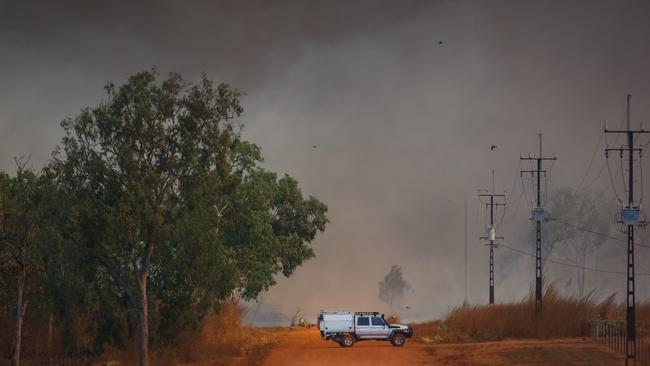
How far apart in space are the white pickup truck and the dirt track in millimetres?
760

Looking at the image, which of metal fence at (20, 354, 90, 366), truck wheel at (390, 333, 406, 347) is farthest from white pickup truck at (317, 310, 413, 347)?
metal fence at (20, 354, 90, 366)

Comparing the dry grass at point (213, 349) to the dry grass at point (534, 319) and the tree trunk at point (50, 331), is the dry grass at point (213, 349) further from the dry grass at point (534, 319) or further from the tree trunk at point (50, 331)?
the dry grass at point (534, 319)

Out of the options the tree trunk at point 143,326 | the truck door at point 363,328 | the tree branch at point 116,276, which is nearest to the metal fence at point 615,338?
the truck door at point 363,328

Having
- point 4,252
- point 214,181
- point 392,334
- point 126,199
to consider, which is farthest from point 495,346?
point 4,252

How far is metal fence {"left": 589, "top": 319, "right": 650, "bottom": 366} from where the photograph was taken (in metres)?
47.6

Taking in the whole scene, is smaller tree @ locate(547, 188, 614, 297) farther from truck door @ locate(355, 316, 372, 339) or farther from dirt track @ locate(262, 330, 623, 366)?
dirt track @ locate(262, 330, 623, 366)

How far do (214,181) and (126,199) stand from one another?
4470mm

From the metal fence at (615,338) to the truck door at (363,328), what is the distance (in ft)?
50.3

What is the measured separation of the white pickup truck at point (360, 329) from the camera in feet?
201

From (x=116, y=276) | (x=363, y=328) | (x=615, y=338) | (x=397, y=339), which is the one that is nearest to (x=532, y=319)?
(x=615, y=338)

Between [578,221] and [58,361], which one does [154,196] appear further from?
[578,221]

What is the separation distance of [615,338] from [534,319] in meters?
11.2

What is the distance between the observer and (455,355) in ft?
171

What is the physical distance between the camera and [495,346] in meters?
56.8
